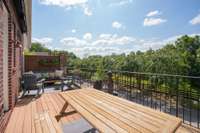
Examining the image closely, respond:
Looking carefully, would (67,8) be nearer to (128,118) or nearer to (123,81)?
(123,81)

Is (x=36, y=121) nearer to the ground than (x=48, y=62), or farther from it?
nearer to the ground

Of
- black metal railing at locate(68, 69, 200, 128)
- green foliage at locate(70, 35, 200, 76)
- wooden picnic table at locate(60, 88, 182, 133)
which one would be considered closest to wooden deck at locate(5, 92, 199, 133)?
wooden picnic table at locate(60, 88, 182, 133)

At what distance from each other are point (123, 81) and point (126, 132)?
3.41 meters

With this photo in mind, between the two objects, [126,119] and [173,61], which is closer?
[126,119]

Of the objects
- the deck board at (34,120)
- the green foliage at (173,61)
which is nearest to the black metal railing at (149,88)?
the deck board at (34,120)

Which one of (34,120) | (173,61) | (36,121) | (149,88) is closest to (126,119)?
(36,121)

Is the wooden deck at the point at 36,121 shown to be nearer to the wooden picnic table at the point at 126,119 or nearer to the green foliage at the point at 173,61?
the wooden picnic table at the point at 126,119

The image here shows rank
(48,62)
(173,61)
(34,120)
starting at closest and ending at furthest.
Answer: (34,120) < (48,62) < (173,61)

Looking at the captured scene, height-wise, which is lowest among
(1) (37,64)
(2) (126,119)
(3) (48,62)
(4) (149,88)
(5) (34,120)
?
(5) (34,120)

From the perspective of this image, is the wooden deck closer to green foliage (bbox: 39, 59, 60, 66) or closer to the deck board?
the deck board

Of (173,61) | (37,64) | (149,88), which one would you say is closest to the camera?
(149,88)

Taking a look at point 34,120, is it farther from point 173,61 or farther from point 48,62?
point 173,61

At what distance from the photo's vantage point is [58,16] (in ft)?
32.6

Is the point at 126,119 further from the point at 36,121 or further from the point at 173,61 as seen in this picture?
the point at 173,61
